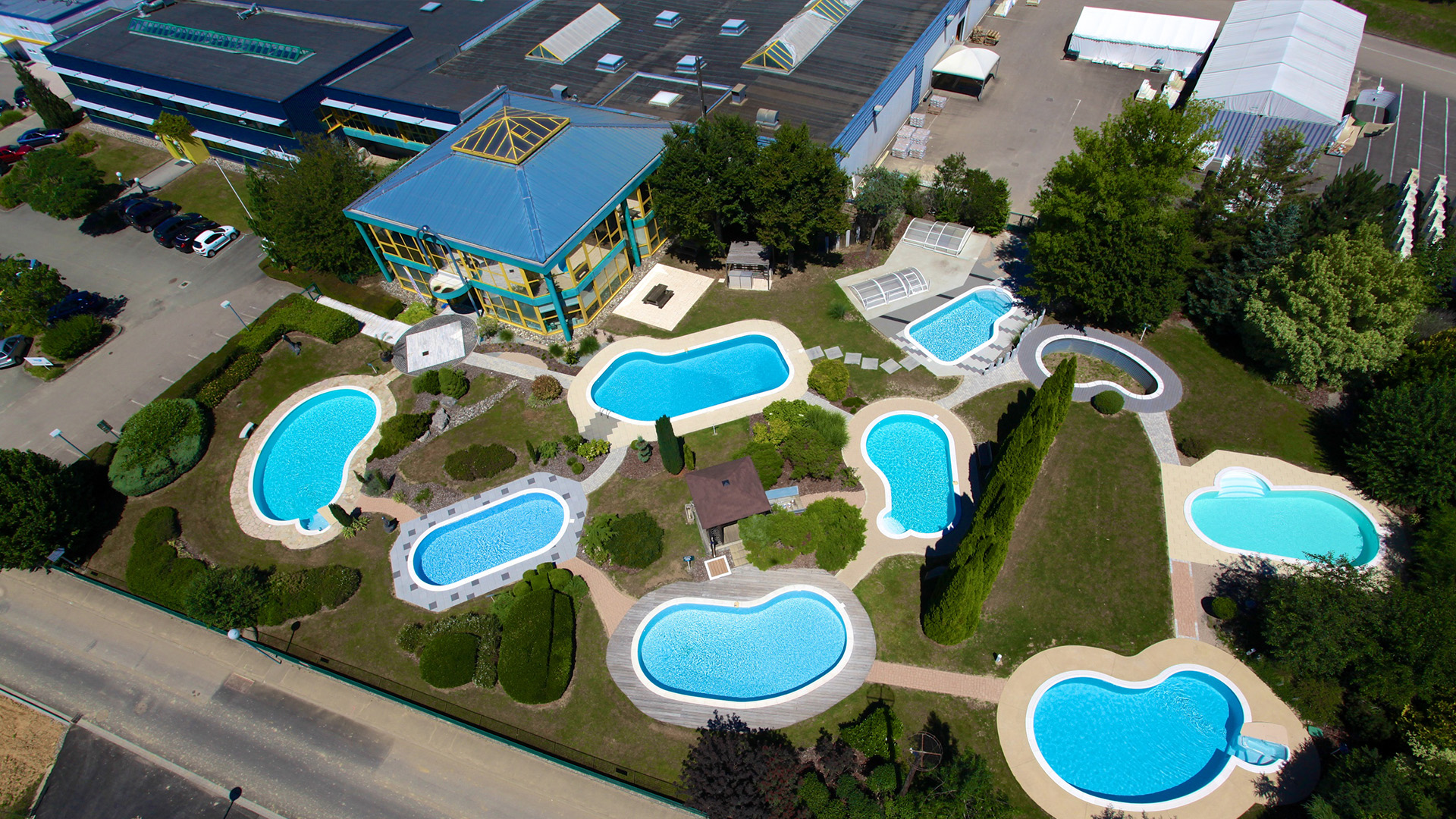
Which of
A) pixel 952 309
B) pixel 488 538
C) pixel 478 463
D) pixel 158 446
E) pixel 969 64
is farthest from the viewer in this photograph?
pixel 969 64

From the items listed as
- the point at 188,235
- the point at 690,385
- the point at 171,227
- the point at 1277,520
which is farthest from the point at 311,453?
the point at 1277,520

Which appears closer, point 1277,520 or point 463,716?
point 463,716

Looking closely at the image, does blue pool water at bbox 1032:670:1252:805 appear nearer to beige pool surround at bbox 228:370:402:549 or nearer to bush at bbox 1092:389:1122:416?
bush at bbox 1092:389:1122:416

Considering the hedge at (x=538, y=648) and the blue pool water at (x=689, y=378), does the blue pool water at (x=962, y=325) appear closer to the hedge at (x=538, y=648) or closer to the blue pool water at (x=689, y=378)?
the blue pool water at (x=689, y=378)

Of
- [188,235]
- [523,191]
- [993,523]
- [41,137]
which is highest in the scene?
[523,191]

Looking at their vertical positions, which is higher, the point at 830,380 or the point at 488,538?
the point at 830,380

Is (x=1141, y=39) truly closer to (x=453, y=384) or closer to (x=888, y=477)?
(x=888, y=477)
